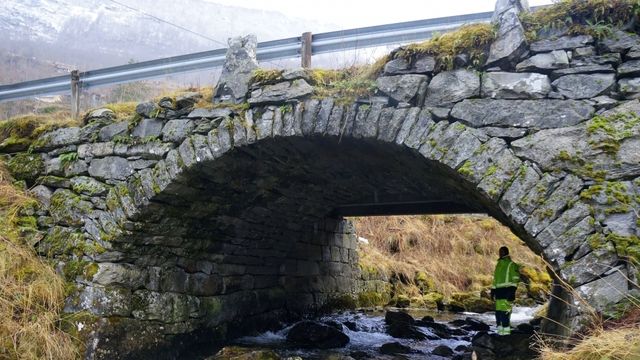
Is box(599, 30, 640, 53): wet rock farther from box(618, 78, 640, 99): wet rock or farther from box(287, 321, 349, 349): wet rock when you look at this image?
box(287, 321, 349, 349): wet rock

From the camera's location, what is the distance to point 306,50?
18.8ft

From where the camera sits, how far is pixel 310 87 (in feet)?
17.1

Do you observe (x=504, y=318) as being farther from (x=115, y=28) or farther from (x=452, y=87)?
(x=115, y=28)

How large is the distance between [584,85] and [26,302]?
5.42 m

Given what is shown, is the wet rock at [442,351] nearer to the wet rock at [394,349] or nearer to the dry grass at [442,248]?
the wet rock at [394,349]

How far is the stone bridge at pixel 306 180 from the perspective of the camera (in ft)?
13.3

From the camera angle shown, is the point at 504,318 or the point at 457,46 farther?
the point at 504,318

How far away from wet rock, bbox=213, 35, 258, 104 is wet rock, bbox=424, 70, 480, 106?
1.91 m

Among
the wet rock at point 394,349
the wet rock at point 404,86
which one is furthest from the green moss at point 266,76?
the wet rock at point 394,349

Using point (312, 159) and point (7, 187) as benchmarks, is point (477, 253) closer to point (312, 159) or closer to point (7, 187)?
point (312, 159)

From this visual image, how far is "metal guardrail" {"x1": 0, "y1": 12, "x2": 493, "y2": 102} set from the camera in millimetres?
5191

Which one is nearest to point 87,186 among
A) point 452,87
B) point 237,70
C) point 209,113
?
point 209,113

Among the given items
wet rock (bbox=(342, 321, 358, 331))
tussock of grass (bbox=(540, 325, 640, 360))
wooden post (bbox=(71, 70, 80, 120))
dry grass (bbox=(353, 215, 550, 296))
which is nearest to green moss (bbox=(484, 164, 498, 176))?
tussock of grass (bbox=(540, 325, 640, 360))

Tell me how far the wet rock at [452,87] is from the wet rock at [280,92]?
115 cm
